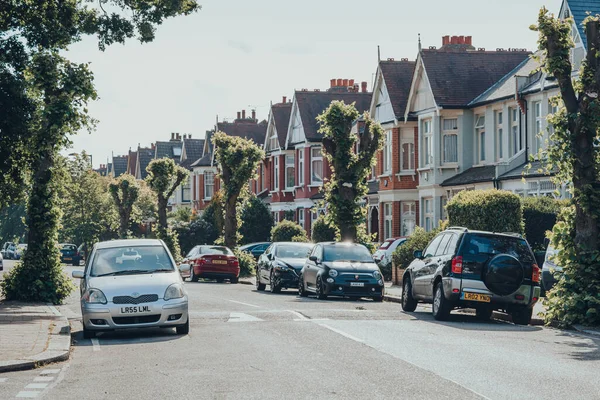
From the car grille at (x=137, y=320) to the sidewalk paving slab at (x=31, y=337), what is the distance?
2.56ft

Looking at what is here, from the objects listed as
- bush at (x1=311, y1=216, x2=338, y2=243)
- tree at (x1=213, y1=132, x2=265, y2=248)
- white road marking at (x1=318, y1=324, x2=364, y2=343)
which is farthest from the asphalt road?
tree at (x1=213, y1=132, x2=265, y2=248)

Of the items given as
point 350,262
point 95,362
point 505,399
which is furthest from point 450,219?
point 505,399

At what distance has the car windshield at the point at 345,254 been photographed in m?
27.1

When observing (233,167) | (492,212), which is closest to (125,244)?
(492,212)

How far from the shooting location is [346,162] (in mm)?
38031

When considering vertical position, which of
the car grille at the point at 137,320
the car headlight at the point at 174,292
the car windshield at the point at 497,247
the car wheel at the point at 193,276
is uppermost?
the car windshield at the point at 497,247

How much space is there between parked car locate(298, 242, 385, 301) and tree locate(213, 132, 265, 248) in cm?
2321

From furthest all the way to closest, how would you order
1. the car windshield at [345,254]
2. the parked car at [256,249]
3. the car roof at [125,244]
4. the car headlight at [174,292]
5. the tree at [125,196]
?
the tree at [125,196]
the parked car at [256,249]
the car windshield at [345,254]
the car roof at [125,244]
the car headlight at [174,292]

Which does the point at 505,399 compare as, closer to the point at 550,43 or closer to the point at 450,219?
the point at 550,43

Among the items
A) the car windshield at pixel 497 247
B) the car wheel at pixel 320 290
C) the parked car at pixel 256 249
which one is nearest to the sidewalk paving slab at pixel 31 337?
the car wheel at pixel 320 290

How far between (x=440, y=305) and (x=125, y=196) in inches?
2221

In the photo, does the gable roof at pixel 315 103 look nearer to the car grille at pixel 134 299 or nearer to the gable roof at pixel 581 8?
the gable roof at pixel 581 8

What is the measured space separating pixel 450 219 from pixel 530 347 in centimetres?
1599

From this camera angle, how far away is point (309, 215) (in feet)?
199
